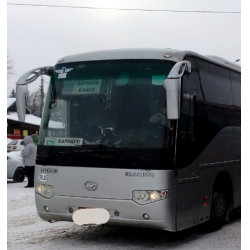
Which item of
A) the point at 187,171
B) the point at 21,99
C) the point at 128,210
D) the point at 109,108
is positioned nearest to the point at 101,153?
the point at 109,108

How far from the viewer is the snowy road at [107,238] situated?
7754 mm

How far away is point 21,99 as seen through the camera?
7.83 metres

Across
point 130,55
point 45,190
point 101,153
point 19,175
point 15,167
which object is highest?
point 130,55

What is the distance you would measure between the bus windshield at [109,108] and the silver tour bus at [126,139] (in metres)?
0.02

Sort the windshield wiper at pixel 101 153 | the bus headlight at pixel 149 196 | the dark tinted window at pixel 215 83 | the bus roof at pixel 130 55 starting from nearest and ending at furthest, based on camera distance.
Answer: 1. the bus headlight at pixel 149 196
2. the windshield wiper at pixel 101 153
3. the bus roof at pixel 130 55
4. the dark tinted window at pixel 215 83

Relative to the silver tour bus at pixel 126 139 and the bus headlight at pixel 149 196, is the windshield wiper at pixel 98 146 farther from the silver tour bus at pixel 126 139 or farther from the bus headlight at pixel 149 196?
the bus headlight at pixel 149 196

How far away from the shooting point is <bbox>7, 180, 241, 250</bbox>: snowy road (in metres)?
7.75

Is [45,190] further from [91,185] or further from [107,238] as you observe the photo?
[107,238]

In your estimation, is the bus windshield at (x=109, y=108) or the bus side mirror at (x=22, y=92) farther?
the bus side mirror at (x=22, y=92)

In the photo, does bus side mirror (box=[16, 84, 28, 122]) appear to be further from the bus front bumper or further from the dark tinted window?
the dark tinted window

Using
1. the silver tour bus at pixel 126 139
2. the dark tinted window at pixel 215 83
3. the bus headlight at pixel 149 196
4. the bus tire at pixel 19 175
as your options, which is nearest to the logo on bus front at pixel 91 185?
the silver tour bus at pixel 126 139

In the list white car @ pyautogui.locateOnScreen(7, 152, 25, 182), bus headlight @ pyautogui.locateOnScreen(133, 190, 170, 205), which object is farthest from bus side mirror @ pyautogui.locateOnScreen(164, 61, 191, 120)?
white car @ pyautogui.locateOnScreen(7, 152, 25, 182)

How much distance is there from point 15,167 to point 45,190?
1227 cm
